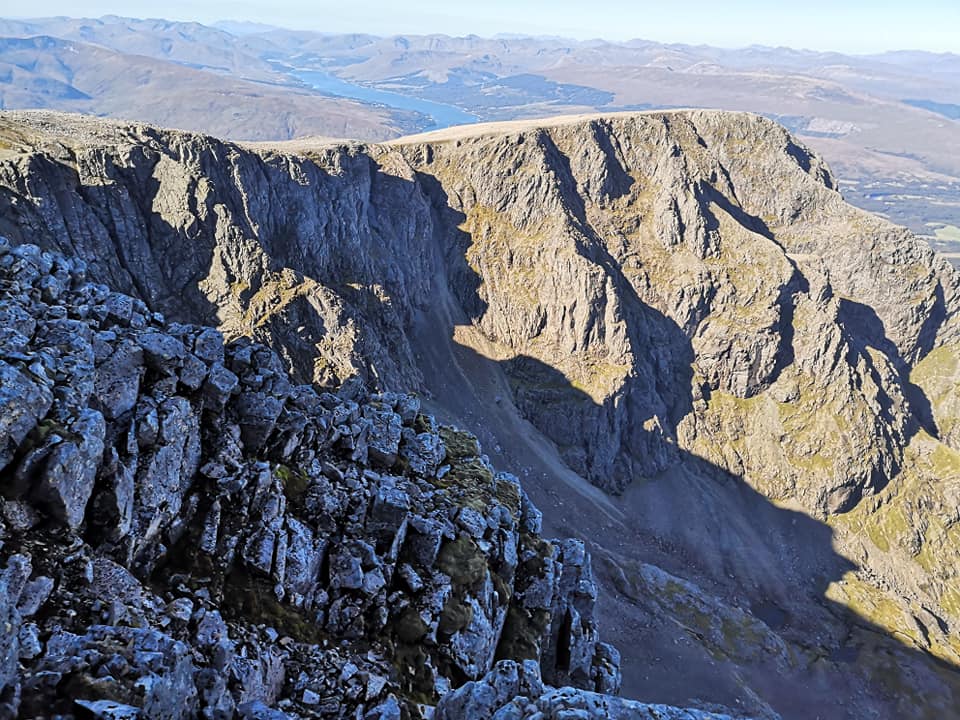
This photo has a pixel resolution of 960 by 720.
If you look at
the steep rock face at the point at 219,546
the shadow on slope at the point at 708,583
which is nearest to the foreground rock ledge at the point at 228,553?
the steep rock face at the point at 219,546

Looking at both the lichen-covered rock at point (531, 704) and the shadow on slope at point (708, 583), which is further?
the shadow on slope at point (708, 583)

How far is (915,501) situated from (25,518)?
589ft

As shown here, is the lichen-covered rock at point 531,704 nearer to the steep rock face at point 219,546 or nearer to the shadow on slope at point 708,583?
the steep rock face at point 219,546

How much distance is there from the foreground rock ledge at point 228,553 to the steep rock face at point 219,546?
0.08 meters

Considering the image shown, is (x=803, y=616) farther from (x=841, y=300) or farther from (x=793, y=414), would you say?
(x=841, y=300)

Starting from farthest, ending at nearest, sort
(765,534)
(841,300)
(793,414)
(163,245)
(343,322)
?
(841,300), (793,414), (765,534), (343,322), (163,245)

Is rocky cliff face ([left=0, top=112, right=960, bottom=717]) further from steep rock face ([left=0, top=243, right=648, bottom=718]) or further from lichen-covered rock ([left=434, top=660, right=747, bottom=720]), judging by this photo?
lichen-covered rock ([left=434, top=660, right=747, bottom=720])

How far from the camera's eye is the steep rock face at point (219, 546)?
17703 millimetres

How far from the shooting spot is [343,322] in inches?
4345

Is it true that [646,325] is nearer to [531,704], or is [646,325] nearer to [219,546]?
[219,546]

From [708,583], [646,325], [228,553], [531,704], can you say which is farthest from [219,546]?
[646,325]

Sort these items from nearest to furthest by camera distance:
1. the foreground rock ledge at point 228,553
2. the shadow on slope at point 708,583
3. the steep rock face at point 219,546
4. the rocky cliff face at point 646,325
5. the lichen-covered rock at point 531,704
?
the steep rock face at point 219,546
the foreground rock ledge at point 228,553
the lichen-covered rock at point 531,704
the shadow on slope at point 708,583
the rocky cliff face at point 646,325

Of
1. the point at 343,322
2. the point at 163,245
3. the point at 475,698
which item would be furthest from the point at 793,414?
the point at 475,698

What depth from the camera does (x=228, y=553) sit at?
1055 inches
